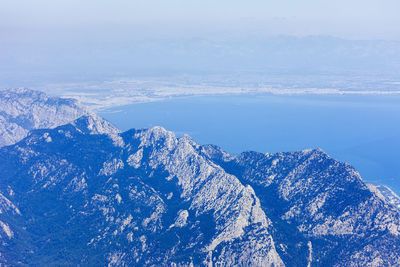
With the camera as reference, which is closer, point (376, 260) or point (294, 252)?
point (376, 260)

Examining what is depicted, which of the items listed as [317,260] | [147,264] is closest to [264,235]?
[317,260]

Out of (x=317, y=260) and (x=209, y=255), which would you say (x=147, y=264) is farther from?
(x=317, y=260)

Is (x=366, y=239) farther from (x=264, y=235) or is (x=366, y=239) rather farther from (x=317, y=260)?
(x=264, y=235)

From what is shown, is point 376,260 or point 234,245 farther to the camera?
point 234,245

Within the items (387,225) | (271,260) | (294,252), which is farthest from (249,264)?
(387,225)

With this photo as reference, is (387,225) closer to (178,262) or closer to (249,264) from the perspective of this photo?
(249,264)

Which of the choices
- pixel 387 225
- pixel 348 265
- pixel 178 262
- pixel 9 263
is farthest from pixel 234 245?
pixel 9 263

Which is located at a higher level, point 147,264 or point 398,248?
point 398,248
